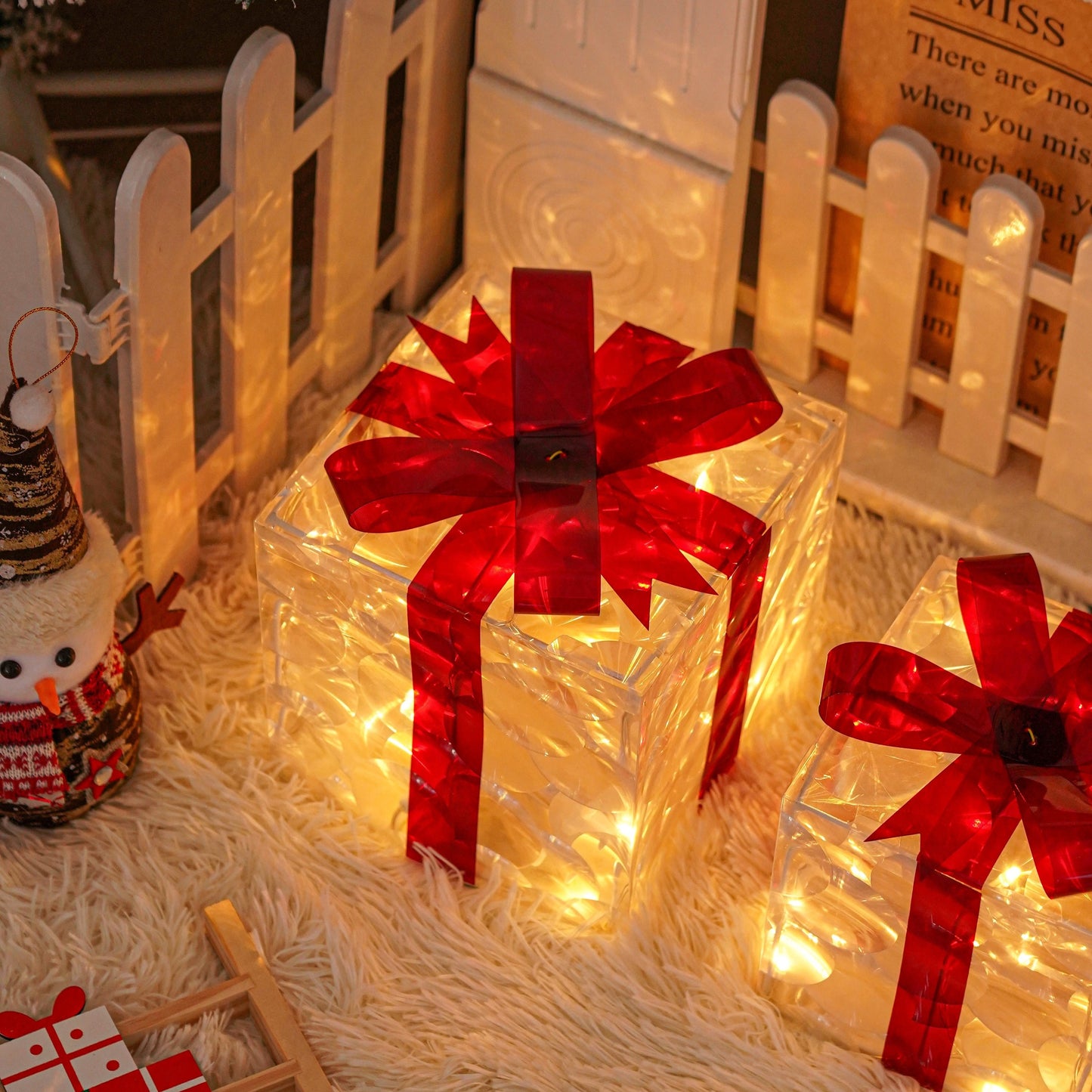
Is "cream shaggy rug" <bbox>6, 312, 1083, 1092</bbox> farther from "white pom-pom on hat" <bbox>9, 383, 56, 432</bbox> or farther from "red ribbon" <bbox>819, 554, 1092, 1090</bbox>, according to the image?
"white pom-pom on hat" <bbox>9, 383, 56, 432</bbox>

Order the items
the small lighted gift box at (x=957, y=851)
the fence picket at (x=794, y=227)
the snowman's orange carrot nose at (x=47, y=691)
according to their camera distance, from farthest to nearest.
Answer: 1. the fence picket at (x=794, y=227)
2. the snowman's orange carrot nose at (x=47, y=691)
3. the small lighted gift box at (x=957, y=851)

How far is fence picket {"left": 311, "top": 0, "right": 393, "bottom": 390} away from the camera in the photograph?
3.96 ft

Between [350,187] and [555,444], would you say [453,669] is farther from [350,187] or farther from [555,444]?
[350,187]

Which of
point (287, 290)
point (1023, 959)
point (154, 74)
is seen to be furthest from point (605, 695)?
point (154, 74)

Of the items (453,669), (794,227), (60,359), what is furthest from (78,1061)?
(794,227)

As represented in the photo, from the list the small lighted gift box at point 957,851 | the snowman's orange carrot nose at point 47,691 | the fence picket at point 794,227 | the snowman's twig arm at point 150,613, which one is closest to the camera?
the small lighted gift box at point 957,851

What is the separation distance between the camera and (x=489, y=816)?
1.07 meters

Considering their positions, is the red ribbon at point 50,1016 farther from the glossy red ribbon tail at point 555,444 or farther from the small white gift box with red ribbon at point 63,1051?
the glossy red ribbon tail at point 555,444

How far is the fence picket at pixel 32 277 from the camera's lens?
3.17 ft

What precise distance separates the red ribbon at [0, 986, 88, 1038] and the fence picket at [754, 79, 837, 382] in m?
0.73

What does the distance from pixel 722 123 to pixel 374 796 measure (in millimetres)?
532

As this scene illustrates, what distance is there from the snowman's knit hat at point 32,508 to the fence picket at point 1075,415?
0.68 meters

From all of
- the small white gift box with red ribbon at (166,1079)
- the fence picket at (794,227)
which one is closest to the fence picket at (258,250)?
the fence picket at (794,227)

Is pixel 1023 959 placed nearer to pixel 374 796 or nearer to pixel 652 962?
pixel 652 962
